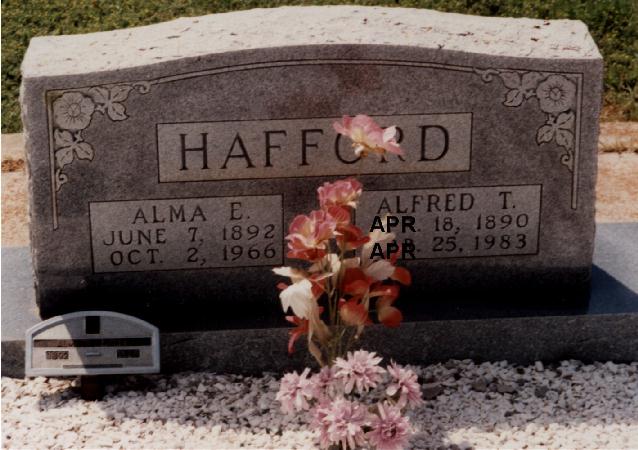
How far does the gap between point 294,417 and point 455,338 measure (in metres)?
0.84

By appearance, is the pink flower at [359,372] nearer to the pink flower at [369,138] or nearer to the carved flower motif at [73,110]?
the pink flower at [369,138]

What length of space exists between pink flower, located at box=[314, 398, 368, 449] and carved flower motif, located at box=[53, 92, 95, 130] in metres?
1.69

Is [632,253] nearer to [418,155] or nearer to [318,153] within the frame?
[418,155]

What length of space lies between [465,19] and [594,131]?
0.82 metres

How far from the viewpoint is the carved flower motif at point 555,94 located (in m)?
5.07

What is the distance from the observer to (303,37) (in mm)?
4984

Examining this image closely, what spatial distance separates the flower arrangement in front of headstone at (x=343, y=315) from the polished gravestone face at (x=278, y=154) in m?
0.53

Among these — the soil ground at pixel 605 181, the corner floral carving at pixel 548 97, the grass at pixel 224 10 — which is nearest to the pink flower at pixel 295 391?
the corner floral carving at pixel 548 97

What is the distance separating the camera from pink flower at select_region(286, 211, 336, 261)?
13.7ft

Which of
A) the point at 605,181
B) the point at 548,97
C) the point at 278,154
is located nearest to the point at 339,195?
the point at 278,154

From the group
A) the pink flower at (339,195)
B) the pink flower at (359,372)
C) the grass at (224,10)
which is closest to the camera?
the pink flower at (359,372)

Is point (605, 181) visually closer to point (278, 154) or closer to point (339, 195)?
point (278, 154)

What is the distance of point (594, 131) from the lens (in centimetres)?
514

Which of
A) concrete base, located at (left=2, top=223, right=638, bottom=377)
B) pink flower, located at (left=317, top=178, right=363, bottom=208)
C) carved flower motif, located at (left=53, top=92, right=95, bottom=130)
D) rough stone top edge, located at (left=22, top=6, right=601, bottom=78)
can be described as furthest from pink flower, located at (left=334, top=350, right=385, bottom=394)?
carved flower motif, located at (left=53, top=92, right=95, bottom=130)
